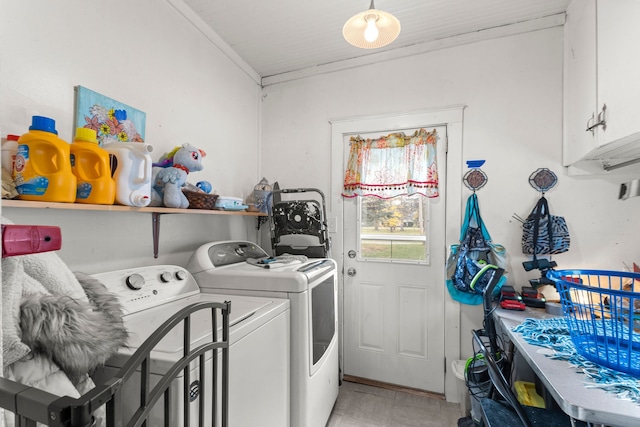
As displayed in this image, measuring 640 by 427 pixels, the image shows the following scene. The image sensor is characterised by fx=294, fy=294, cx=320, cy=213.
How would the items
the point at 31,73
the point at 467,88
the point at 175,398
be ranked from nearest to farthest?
the point at 175,398
the point at 31,73
the point at 467,88

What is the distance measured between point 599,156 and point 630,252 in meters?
0.67

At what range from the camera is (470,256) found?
203 cm

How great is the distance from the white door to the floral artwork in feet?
5.07

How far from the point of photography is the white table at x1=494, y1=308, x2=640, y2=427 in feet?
2.75

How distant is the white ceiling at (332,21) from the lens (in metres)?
1.90

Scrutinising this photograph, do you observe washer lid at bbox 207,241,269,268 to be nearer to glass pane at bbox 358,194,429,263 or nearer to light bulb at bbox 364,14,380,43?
glass pane at bbox 358,194,429,263

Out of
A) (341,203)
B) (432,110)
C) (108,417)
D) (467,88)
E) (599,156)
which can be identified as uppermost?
(467,88)

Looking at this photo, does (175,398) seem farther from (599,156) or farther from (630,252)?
(630,252)

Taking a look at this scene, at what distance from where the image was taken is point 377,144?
94.9 inches

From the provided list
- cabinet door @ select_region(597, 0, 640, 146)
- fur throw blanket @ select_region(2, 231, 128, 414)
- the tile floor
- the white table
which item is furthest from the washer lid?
cabinet door @ select_region(597, 0, 640, 146)

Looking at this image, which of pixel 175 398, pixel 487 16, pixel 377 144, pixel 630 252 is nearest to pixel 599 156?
pixel 630 252

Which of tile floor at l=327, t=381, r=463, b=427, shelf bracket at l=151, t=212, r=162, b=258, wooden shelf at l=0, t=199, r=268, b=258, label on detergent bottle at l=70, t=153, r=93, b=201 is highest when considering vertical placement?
label on detergent bottle at l=70, t=153, r=93, b=201

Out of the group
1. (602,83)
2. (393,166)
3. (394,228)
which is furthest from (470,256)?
(602,83)

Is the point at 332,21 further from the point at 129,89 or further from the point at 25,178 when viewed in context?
the point at 25,178
